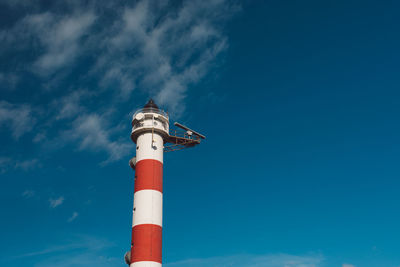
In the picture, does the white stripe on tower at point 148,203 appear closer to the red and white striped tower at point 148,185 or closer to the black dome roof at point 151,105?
the red and white striped tower at point 148,185

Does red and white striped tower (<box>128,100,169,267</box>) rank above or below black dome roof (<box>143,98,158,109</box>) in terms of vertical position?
below

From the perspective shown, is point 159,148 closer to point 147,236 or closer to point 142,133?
point 142,133

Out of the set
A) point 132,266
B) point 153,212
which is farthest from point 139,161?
point 132,266

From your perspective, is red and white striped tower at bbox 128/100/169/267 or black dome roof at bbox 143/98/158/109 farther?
black dome roof at bbox 143/98/158/109

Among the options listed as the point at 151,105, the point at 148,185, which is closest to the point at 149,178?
the point at 148,185

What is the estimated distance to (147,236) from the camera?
124 ft

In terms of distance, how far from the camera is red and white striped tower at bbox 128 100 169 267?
1470 inches

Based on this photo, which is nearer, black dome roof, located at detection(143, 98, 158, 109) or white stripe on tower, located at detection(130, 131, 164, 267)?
white stripe on tower, located at detection(130, 131, 164, 267)

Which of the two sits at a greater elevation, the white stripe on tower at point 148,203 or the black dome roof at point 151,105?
the black dome roof at point 151,105

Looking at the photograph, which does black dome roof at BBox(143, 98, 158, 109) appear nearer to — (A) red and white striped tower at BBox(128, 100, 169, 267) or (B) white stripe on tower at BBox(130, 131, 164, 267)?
(A) red and white striped tower at BBox(128, 100, 169, 267)

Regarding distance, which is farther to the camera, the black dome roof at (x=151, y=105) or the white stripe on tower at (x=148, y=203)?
the black dome roof at (x=151, y=105)

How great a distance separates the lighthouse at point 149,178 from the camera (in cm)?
3744

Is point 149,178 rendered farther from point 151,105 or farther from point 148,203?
point 151,105

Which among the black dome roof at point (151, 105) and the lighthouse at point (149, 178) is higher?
the black dome roof at point (151, 105)
